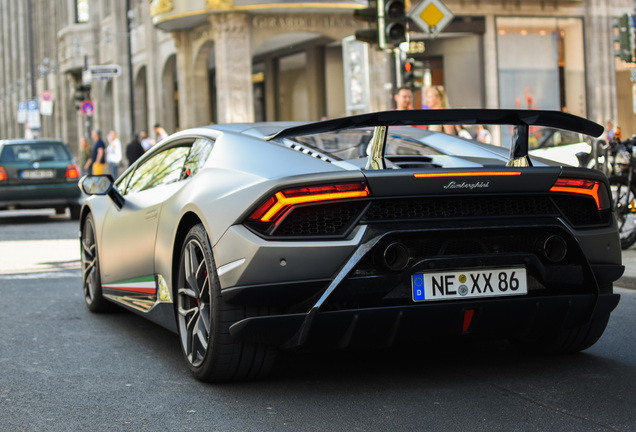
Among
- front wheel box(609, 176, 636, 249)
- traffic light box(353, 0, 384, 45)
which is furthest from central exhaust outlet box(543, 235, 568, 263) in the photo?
traffic light box(353, 0, 384, 45)

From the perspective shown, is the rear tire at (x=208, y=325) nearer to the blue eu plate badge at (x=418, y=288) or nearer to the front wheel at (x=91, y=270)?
the blue eu plate badge at (x=418, y=288)

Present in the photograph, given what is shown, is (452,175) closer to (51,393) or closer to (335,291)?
(335,291)

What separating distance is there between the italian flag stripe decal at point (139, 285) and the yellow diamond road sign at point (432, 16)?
8.92 meters

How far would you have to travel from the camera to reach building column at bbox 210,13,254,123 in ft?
97.6

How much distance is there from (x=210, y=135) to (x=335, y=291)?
149cm

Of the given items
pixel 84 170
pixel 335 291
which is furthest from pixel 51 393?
pixel 84 170

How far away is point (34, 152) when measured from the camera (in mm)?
19469

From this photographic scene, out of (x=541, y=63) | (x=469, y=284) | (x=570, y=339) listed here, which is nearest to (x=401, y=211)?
(x=469, y=284)

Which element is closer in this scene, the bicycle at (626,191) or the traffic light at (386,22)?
the bicycle at (626,191)

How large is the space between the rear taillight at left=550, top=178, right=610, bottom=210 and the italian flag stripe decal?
216 centimetres

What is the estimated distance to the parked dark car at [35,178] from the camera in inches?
746

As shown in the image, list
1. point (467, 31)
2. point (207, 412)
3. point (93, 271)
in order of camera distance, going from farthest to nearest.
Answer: point (467, 31), point (93, 271), point (207, 412)

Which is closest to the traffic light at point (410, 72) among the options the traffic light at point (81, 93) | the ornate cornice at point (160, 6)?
the ornate cornice at point (160, 6)

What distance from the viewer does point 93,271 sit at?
7.03m
